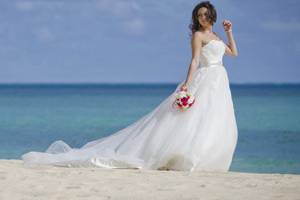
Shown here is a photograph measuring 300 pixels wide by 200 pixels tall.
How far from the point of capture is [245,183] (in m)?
9.43

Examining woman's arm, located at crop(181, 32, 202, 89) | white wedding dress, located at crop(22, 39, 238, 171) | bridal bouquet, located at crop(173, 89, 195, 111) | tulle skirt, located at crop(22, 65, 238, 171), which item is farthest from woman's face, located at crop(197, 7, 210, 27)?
bridal bouquet, located at crop(173, 89, 195, 111)

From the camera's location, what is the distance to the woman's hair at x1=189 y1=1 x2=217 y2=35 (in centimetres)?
1048

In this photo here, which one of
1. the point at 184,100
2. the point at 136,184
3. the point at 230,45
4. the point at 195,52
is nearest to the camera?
the point at 136,184

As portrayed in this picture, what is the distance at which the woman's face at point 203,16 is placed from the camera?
1048 cm

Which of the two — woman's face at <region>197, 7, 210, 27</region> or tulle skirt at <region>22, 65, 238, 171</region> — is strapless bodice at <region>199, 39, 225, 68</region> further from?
woman's face at <region>197, 7, 210, 27</region>

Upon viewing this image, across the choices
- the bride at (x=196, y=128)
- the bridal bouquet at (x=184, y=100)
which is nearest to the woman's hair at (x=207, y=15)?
the bride at (x=196, y=128)

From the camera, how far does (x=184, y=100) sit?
1032 centimetres

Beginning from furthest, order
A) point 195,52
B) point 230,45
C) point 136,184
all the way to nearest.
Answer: point 230,45
point 195,52
point 136,184

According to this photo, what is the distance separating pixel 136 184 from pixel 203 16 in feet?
7.89

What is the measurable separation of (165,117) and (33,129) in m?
17.7

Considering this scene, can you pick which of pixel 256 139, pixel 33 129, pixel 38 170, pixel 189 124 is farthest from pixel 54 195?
pixel 33 129

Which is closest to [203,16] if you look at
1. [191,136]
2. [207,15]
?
[207,15]

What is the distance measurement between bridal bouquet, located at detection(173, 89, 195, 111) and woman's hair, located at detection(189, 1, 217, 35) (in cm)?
79

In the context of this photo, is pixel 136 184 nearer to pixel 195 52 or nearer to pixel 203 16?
pixel 195 52
